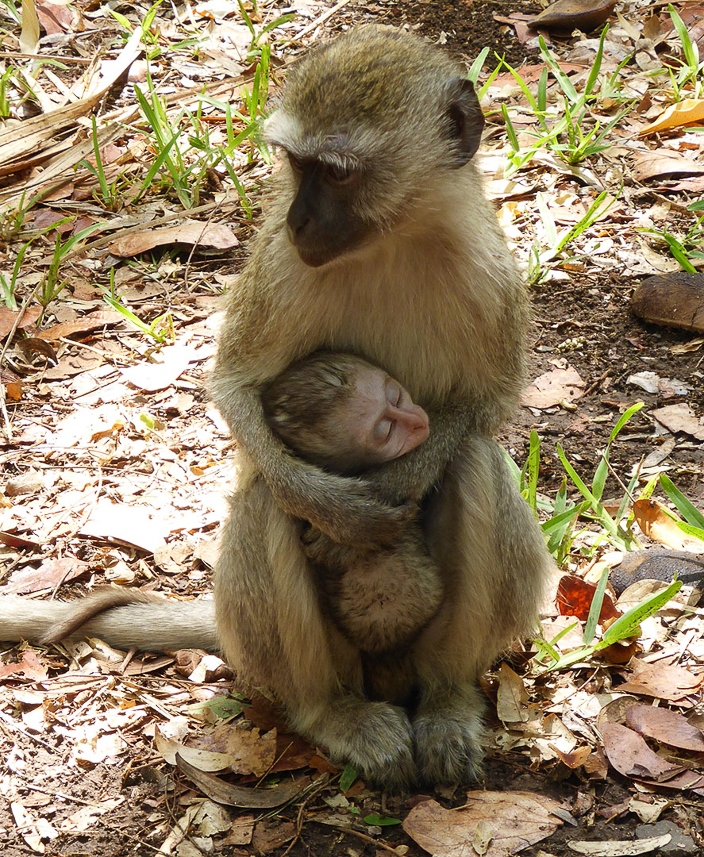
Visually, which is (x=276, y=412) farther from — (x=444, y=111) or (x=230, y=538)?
(x=444, y=111)

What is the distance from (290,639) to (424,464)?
84 centimetres

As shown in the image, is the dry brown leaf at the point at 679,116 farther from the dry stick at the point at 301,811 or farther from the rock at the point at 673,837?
the dry stick at the point at 301,811

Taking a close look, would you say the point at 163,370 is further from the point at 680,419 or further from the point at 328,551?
the point at 680,419

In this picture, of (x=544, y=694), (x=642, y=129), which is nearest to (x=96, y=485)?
(x=544, y=694)

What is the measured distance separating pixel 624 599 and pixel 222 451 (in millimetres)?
2307

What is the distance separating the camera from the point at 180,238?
667 centimetres

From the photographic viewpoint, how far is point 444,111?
154 inches

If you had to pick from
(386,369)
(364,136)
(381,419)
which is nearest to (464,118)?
(364,136)

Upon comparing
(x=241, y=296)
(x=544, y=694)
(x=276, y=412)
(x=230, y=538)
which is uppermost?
(x=241, y=296)

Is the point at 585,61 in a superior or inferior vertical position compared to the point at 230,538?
superior

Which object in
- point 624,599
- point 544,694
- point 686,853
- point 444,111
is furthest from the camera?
point 624,599

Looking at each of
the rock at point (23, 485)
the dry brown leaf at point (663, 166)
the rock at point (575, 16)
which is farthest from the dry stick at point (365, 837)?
the rock at point (575, 16)

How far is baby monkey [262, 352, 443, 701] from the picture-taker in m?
3.92

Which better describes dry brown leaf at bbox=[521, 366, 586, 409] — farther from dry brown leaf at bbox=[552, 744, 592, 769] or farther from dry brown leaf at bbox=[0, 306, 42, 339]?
dry brown leaf at bbox=[0, 306, 42, 339]
